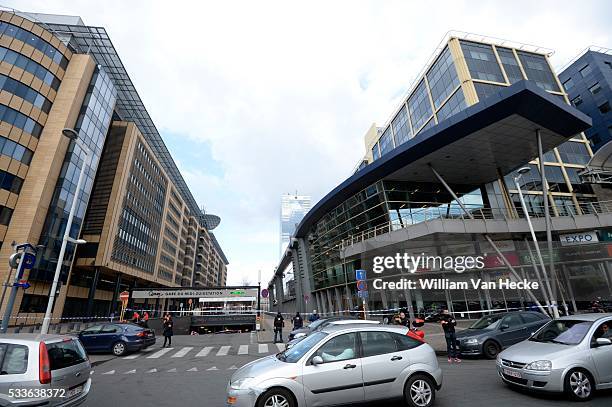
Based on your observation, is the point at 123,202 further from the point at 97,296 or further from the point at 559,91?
the point at 559,91

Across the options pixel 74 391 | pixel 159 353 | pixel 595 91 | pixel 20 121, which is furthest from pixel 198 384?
pixel 595 91

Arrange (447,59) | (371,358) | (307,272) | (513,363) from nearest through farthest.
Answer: (371,358)
(513,363)
(447,59)
(307,272)

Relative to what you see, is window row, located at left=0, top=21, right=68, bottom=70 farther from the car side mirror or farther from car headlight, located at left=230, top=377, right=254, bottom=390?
the car side mirror

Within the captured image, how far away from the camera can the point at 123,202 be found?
44312 millimetres

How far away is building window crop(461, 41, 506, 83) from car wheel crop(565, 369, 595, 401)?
37.0 m

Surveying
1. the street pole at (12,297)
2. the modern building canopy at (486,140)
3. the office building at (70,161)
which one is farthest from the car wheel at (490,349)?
the office building at (70,161)

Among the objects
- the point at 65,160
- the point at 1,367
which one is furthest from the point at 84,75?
the point at 1,367

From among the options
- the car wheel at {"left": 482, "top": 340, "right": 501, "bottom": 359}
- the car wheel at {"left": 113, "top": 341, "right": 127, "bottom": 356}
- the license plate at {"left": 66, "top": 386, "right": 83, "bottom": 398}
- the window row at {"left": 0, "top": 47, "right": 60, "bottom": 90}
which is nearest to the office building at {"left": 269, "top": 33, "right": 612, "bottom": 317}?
the car wheel at {"left": 482, "top": 340, "right": 501, "bottom": 359}

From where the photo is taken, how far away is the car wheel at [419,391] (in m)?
5.35

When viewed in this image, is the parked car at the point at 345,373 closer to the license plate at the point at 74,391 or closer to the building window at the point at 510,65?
the license plate at the point at 74,391

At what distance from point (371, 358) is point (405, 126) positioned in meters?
47.0

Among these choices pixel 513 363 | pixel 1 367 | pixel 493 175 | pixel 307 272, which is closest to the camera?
pixel 1 367

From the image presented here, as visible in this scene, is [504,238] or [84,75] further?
[84,75]

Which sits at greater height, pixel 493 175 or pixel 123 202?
pixel 123 202
